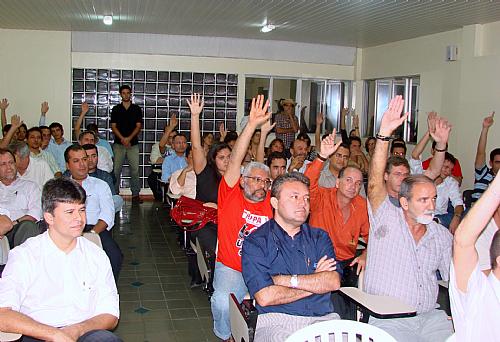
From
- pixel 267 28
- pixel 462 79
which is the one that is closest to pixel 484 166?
pixel 462 79

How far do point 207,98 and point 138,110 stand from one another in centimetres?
141

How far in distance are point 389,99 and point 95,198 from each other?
728 cm

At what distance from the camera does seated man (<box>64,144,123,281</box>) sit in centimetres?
461

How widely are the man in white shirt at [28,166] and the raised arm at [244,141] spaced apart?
8.09 ft

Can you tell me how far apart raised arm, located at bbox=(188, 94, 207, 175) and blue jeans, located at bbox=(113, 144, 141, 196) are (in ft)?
18.2

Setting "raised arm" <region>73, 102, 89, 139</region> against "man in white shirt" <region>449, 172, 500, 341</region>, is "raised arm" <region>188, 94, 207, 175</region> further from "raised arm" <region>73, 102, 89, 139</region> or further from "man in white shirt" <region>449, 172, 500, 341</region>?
"raised arm" <region>73, 102, 89, 139</region>

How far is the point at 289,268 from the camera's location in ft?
9.90

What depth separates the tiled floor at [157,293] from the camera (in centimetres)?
440

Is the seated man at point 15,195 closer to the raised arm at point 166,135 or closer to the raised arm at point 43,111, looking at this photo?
the raised arm at point 166,135

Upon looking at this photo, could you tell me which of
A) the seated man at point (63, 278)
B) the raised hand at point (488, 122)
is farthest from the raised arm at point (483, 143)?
the seated man at point (63, 278)

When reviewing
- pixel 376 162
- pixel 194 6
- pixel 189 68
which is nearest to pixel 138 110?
pixel 189 68

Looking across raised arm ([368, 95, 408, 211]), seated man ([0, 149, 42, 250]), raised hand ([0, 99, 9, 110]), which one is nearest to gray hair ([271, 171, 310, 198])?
raised arm ([368, 95, 408, 211])

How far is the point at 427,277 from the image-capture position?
10.1ft

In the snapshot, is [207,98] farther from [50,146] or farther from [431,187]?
[431,187]
